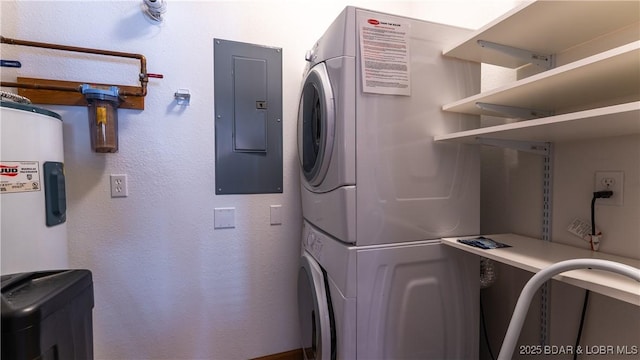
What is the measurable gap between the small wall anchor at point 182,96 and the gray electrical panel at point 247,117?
0.47ft

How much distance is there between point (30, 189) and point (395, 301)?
1.44 meters

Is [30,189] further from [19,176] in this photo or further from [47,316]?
[47,316]

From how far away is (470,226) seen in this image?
1.25 meters

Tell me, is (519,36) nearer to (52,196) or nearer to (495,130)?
(495,130)

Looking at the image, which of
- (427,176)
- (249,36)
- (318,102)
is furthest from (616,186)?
(249,36)

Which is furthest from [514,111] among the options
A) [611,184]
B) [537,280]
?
[537,280]

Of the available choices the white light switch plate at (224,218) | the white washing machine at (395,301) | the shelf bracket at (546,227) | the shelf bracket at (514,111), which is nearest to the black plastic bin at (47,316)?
the white light switch plate at (224,218)

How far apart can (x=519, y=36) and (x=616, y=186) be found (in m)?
0.64

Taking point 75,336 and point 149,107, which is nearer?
point 75,336

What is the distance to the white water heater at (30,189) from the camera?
93 cm

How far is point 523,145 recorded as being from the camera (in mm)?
1138

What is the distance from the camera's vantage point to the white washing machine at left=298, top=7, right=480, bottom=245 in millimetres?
1049

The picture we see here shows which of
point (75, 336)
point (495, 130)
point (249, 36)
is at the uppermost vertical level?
point (249, 36)

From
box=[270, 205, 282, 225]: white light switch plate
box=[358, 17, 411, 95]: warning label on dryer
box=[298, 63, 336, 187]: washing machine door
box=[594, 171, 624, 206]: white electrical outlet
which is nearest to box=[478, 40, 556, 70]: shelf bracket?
box=[358, 17, 411, 95]: warning label on dryer
